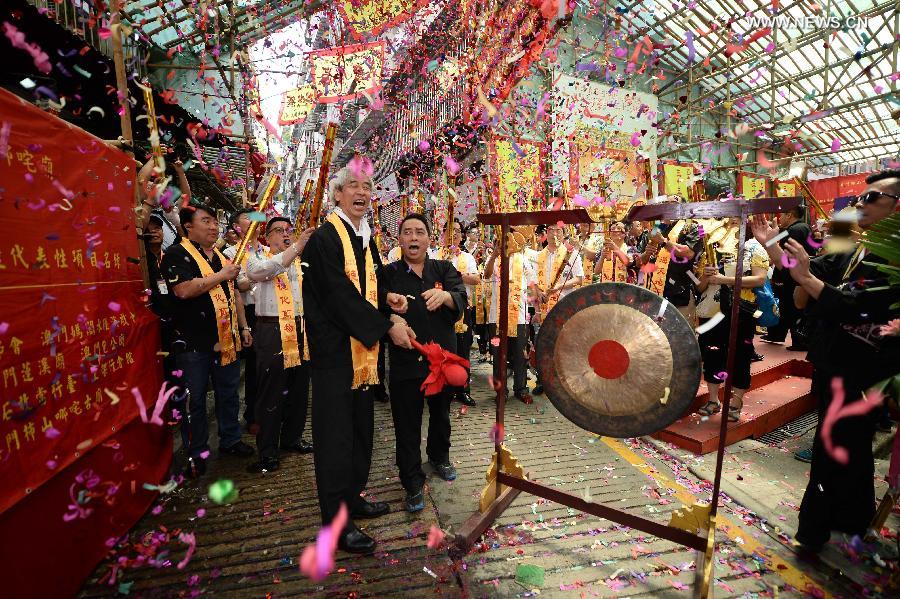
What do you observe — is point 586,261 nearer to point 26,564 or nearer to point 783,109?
point 26,564

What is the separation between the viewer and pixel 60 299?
2.45m

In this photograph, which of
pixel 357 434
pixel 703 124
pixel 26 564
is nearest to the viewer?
pixel 26 564

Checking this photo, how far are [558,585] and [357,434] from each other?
1574mm

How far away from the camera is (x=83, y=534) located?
8.21 feet

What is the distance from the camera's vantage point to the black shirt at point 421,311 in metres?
3.41

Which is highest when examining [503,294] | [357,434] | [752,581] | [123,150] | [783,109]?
[783,109]

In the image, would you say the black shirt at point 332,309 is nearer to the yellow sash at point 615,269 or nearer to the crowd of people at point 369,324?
the crowd of people at point 369,324

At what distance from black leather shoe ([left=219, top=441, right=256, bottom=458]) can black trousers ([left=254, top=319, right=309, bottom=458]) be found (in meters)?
0.14

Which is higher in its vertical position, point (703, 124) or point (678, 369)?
point (703, 124)

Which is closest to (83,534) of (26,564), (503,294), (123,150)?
(26,564)

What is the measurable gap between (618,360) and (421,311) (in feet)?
5.05

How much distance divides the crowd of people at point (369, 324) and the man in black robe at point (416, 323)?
12 millimetres

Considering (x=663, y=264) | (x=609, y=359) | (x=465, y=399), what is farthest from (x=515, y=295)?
(x=609, y=359)

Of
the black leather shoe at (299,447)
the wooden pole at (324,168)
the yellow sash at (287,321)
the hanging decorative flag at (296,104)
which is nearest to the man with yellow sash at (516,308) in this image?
the black leather shoe at (299,447)
